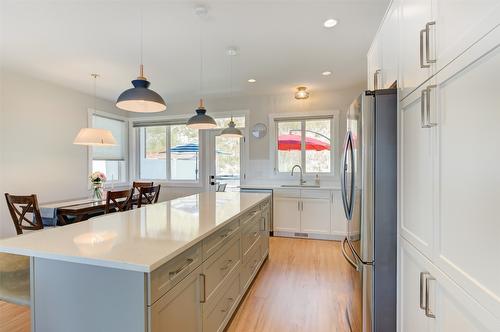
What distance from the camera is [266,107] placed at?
4945 mm

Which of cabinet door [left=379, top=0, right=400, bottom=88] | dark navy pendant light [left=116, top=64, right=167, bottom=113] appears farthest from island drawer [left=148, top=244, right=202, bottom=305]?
cabinet door [left=379, top=0, right=400, bottom=88]

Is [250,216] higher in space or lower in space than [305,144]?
lower

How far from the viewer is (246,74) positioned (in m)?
3.83

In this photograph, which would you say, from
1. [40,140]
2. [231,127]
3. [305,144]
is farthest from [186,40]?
[40,140]

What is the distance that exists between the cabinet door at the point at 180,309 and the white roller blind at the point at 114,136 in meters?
4.63

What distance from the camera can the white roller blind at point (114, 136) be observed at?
497cm

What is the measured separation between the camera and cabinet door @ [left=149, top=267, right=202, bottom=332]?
1.04 m

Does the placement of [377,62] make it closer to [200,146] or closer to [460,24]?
[460,24]

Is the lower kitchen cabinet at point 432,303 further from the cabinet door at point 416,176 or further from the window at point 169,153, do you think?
the window at point 169,153

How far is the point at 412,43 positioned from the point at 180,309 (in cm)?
180

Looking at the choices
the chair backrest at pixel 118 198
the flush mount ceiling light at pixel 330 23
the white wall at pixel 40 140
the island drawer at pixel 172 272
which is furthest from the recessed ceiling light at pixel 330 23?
the white wall at pixel 40 140

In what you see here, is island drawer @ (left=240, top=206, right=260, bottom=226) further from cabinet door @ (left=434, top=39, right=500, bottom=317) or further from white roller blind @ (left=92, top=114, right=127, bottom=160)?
white roller blind @ (left=92, top=114, right=127, bottom=160)

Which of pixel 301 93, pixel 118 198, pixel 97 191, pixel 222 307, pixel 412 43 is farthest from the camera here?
pixel 301 93

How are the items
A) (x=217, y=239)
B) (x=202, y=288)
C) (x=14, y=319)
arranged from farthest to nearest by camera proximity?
(x=14, y=319), (x=217, y=239), (x=202, y=288)
